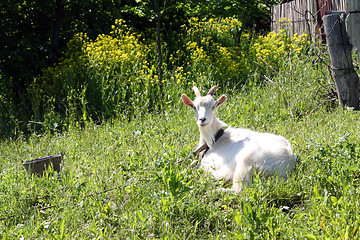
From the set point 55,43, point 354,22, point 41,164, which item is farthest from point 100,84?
point 354,22

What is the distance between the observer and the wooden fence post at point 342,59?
6.91 metres

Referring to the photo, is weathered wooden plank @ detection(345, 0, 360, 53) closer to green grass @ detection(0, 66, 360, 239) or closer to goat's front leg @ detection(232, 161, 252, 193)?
green grass @ detection(0, 66, 360, 239)

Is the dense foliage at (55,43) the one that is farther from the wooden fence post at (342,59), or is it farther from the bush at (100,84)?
the wooden fence post at (342,59)

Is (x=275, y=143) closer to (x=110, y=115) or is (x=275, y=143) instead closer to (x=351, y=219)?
(x=351, y=219)

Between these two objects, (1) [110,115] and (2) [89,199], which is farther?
(1) [110,115]

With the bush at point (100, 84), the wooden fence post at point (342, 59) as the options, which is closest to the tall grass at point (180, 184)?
the wooden fence post at point (342, 59)

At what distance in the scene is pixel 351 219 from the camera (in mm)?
3350

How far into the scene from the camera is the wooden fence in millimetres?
10188

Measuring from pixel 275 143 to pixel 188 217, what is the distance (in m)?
1.46

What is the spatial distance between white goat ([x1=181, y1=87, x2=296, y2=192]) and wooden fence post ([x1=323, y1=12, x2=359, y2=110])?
2.49 meters

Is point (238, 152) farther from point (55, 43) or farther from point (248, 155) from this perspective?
point (55, 43)

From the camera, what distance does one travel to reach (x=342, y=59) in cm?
691

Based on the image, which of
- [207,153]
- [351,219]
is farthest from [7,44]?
[351,219]

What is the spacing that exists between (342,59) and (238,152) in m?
3.11
